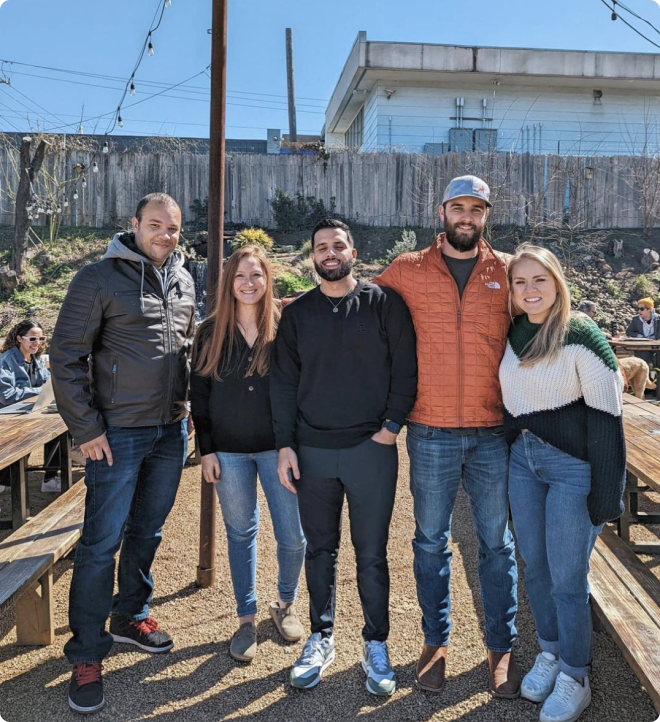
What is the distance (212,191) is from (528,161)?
15663 millimetres

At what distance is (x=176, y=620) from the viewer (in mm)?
3514

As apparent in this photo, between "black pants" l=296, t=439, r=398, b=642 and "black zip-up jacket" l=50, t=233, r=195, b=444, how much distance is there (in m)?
0.73

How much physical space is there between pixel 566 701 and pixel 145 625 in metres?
1.91

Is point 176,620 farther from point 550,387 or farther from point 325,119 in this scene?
point 325,119

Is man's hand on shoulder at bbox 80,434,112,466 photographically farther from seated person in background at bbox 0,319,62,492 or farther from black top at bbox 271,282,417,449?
seated person in background at bbox 0,319,62,492

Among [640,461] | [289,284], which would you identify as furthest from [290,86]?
[640,461]

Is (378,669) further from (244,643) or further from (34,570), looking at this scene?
(34,570)

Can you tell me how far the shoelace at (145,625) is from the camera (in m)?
3.24

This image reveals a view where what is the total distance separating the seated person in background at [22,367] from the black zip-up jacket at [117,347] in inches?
126

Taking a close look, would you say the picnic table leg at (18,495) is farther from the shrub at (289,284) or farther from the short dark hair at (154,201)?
the shrub at (289,284)

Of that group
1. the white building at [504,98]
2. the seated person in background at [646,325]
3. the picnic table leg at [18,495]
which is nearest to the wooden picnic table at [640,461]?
the picnic table leg at [18,495]

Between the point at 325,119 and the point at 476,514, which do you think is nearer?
the point at 476,514

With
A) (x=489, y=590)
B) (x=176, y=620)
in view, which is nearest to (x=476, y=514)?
(x=489, y=590)

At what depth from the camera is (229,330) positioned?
3.12 meters
